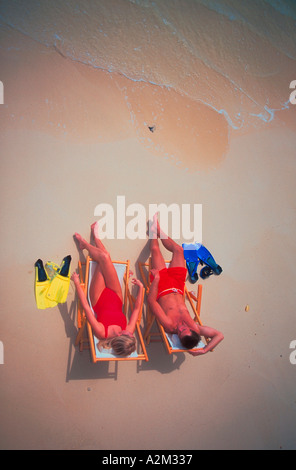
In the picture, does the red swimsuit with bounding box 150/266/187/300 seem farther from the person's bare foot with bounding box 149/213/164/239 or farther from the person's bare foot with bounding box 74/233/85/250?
the person's bare foot with bounding box 74/233/85/250

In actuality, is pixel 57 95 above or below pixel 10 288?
above

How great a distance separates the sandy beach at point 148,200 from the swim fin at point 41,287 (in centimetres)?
5

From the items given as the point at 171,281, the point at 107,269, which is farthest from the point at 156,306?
the point at 107,269

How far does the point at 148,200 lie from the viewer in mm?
3967

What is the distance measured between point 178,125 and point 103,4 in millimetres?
1646

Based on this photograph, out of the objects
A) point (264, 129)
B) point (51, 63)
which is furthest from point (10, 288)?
point (264, 129)

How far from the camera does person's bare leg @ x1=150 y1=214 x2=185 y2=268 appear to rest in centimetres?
356

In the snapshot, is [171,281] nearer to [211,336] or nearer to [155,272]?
[155,272]

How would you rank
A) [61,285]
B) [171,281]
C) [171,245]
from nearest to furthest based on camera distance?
[61,285] → [171,281] → [171,245]

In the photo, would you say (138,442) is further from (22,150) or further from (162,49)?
(162,49)

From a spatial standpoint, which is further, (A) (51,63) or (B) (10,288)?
(A) (51,63)

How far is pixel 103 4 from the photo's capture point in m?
4.25

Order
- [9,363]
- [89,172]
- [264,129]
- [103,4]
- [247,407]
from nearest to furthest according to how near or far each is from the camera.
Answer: [9,363] < [247,407] < [89,172] < [103,4] < [264,129]

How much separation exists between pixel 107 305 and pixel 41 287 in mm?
635
